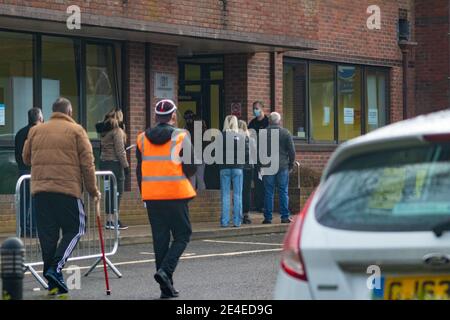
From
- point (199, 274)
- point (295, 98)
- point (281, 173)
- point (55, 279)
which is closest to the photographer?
point (55, 279)

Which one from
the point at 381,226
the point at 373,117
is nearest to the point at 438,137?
the point at 381,226

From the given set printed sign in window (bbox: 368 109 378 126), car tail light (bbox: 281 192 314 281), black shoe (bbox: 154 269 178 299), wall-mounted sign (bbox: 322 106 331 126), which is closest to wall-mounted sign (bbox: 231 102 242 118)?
wall-mounted sign (bbox: 322 106 331 126)

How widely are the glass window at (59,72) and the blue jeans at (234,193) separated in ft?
9.98

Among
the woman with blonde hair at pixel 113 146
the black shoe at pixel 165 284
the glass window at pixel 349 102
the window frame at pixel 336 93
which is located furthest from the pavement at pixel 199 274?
the glass window at pixel 349 102

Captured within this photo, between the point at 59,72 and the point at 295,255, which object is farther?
the point at 59,72

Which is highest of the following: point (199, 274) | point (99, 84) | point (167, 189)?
point (99, 84)

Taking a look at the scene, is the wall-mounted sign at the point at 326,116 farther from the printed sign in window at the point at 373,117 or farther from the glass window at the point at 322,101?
the printed sign in window at the point at 373,117

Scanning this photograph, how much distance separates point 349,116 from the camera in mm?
26719

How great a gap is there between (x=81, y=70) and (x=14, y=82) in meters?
1.51

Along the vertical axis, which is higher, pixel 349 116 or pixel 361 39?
pixel 361 39

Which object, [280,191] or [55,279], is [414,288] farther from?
[280,191]

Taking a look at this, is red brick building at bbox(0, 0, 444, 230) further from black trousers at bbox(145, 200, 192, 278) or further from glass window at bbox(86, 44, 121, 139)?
black trousers at bbox(145, 200, 192, 278)

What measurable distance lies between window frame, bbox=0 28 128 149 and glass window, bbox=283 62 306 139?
16.2 ft
